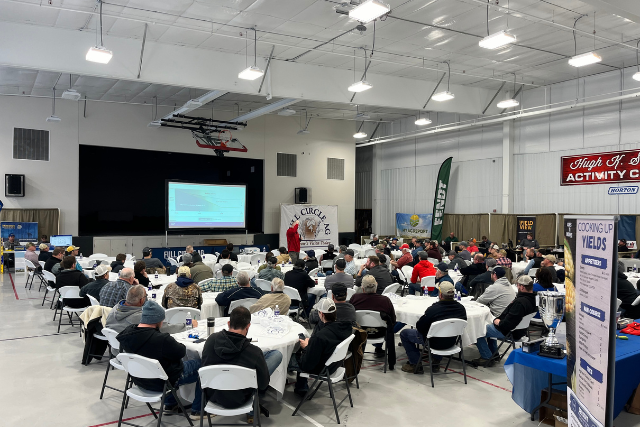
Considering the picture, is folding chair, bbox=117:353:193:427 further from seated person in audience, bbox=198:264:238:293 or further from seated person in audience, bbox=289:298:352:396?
seated person in audience, bbox=198:264:238:293

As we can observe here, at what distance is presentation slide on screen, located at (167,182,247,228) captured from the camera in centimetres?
1634

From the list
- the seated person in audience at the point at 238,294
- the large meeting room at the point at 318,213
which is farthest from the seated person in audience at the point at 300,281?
the seated person in audience at the point at 238,294

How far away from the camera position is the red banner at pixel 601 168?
13031 mm

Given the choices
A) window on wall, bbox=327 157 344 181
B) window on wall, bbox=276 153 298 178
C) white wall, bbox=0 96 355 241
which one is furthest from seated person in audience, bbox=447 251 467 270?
window on wall, bbox=327 157 344 181

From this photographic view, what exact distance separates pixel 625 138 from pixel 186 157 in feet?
46.9

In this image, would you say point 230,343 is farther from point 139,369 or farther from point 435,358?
point 435,358

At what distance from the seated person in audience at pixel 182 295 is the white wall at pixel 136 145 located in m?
11.5

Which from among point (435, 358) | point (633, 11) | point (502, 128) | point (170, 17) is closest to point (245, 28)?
point (170, 17)

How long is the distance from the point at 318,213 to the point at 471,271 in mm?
10858

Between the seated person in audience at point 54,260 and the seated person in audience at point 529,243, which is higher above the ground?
the seated person in audience at point 529,243

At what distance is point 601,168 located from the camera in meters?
13.7

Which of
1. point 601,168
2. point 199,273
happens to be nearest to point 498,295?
point 199,273

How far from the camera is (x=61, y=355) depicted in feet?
20.7

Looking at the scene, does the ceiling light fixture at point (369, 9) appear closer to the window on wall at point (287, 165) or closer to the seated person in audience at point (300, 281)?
the seated person in audience at point (300, 281)
